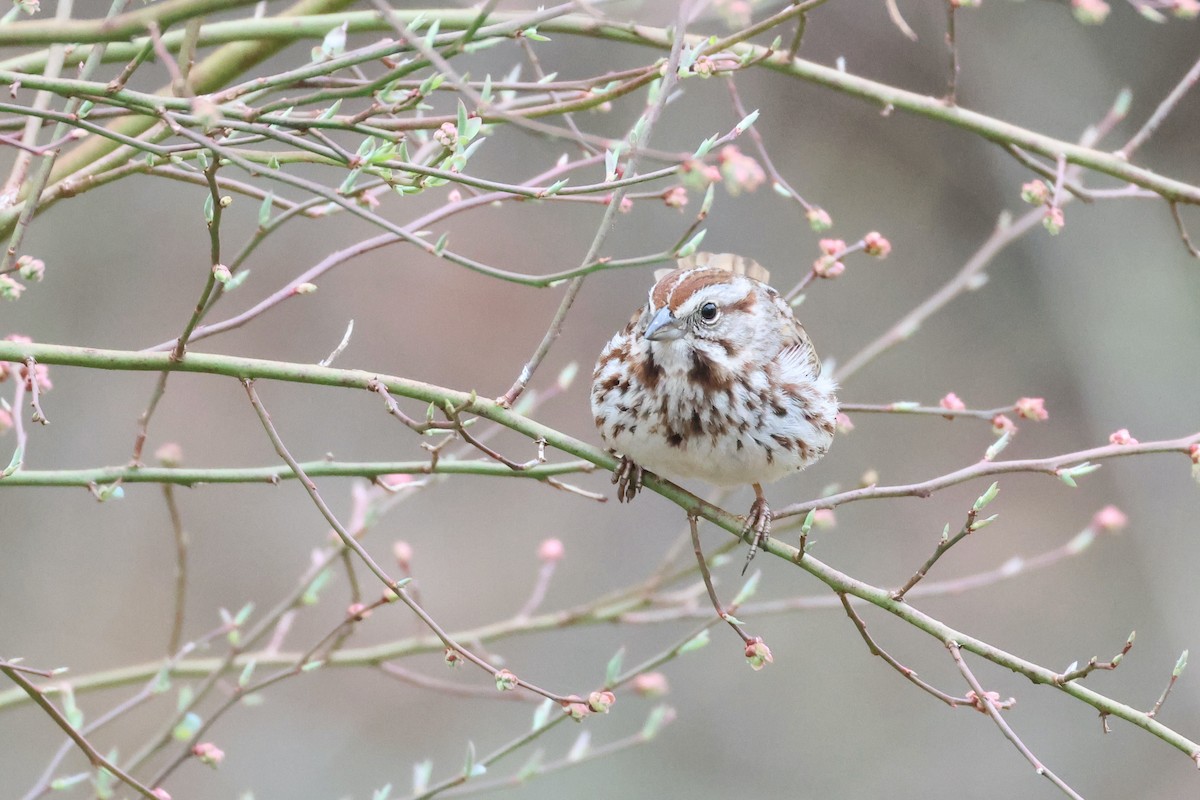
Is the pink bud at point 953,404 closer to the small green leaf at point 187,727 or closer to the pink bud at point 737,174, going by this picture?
the pink bud at point 737,174

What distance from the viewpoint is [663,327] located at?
3.06m

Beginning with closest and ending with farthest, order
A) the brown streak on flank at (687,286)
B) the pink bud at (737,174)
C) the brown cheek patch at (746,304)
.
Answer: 1. the pink bud at (737,174)
2. the brown streak on flank at (687,286)
3. the brown cheek patch at (746,304)

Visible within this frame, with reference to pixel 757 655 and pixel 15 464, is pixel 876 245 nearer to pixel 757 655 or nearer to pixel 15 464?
pixel 757 655

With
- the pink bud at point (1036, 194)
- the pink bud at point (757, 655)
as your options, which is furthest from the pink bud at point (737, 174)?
the pink bud at point (1036, 194)

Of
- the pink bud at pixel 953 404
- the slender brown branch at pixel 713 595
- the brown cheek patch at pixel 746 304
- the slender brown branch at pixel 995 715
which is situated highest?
the brown cheek patch at pixel 746 304

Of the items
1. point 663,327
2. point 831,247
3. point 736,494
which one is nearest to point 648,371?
point 663,327

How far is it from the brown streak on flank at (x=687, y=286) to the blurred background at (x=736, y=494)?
3129 mm

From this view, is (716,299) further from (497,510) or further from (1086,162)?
(497,510)

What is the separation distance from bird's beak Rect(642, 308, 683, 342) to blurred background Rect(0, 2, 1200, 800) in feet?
10.8

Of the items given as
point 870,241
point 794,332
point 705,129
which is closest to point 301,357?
point 705,129

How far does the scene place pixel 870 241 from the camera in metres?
2.98

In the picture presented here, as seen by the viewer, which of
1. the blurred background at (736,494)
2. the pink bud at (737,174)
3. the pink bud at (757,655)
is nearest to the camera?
the pink bud at (737,174)

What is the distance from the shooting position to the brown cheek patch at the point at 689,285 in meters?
3.11

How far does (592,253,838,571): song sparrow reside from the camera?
3.03 m
